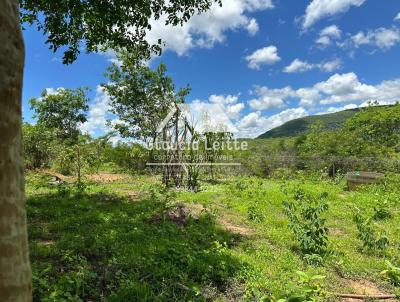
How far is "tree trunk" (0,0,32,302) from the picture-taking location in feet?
5.50

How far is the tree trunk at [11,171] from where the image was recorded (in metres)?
1.68

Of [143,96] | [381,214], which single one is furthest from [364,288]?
[143,96]

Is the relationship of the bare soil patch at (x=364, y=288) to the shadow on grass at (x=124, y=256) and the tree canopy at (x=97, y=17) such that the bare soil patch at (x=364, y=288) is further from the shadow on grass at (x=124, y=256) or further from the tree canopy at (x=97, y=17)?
the tree canopy at (x=97, y=17)

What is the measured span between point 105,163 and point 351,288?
20.7 m

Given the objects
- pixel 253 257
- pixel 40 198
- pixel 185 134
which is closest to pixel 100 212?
pixel 40 198

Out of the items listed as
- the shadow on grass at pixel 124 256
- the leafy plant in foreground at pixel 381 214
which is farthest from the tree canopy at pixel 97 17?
the leafy plant in foreground at pixel 381 214

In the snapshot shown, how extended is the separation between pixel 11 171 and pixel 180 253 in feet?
14.8

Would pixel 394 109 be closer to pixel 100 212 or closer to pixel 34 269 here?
pixel 100 212

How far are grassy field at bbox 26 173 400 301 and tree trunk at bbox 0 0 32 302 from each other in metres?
2.37

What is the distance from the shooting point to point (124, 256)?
18.5ft

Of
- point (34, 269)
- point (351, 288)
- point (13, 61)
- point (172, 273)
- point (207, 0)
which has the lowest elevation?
point (351, 288)

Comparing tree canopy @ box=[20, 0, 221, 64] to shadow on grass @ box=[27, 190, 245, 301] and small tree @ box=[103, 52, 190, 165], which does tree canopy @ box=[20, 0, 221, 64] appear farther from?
small tree @ box=[103, 52, 190, 165]

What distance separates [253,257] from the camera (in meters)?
Answer: 6.71

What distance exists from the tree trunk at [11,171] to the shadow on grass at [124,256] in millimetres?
2340
